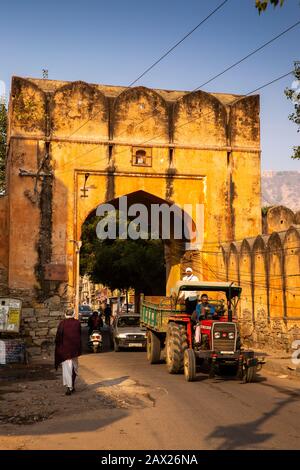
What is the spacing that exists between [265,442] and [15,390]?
6.11 metres

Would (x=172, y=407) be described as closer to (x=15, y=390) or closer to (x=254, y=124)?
(x=15, y=390)

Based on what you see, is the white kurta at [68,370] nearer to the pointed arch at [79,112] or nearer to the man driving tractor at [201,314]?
the man driving tractor at [201,314]

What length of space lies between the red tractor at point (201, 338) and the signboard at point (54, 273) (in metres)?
5.85

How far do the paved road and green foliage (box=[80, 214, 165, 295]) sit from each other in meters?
22.9

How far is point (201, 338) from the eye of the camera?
551 inches

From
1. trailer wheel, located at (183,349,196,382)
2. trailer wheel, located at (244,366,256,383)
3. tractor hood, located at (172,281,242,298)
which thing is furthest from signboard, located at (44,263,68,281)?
trailer wheel, located at (244,366,256,383)

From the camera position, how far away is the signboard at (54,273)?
72.2ft

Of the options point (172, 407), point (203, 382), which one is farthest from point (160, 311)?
point (172, 407)

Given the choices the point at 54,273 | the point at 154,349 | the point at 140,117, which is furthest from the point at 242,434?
the point at 140,117

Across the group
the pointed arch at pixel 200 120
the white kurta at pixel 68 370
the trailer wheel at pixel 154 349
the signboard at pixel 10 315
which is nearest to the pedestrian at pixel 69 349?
the white kurta at pixel 68 370

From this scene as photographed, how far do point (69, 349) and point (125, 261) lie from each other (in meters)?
24.8

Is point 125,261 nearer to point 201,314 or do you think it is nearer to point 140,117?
point 140,117

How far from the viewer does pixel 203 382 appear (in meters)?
13.3

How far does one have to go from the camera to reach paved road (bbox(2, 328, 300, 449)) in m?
Answer: 7.36
